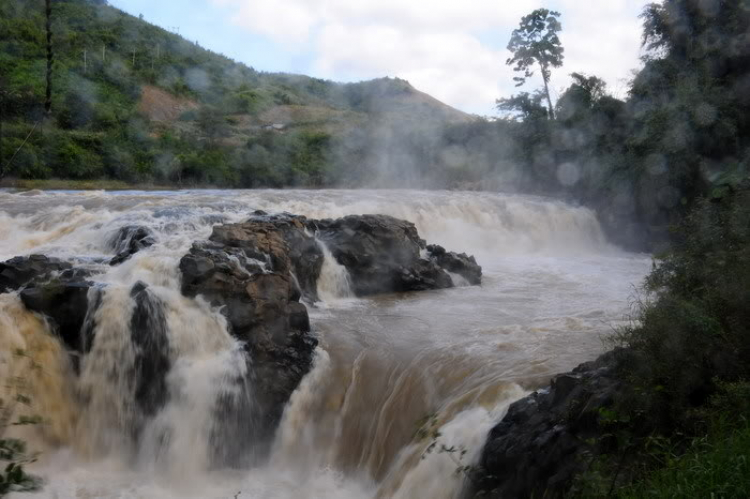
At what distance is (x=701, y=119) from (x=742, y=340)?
37.9 feet

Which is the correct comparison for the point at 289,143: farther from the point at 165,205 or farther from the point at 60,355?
the point at 60,355

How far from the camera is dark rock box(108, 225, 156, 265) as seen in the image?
25.1ft

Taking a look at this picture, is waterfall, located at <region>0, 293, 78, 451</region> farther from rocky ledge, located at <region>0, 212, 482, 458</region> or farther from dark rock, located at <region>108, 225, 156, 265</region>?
dark rock, located at <region>108, 225, 156, 265</region>

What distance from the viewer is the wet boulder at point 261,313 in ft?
19.5

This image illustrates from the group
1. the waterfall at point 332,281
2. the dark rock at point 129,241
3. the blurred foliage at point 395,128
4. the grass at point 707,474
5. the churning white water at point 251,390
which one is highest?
the blurred foliage at point 395,128

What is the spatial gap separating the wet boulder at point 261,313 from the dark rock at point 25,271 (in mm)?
1491

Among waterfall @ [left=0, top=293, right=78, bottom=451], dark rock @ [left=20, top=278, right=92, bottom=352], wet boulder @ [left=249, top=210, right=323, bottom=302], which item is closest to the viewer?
waterfall @ [left=0, top=293, right=78, bottom=451]

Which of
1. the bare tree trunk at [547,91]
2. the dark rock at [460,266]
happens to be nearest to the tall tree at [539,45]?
the bare tree trunk at [547,91]

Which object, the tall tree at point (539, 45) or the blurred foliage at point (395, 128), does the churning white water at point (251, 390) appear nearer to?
the blurred foliage at point (395, 128)

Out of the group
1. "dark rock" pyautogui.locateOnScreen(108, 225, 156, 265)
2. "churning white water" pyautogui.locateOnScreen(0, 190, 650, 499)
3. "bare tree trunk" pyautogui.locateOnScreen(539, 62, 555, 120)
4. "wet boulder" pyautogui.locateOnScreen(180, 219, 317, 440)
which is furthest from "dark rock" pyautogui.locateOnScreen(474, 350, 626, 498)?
"bare tree trunk" pyautogui.locateOnScreen(539, 62, 555, 120)

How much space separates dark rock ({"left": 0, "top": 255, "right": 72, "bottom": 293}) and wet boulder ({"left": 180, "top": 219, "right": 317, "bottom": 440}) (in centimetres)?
149

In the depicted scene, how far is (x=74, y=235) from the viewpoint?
9.75 meters

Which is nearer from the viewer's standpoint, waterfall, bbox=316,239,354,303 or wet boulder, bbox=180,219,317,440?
wet boulder, bbox=180,219,317,440

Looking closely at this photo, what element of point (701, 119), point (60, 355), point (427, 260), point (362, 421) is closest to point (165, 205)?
point (427, 260)
